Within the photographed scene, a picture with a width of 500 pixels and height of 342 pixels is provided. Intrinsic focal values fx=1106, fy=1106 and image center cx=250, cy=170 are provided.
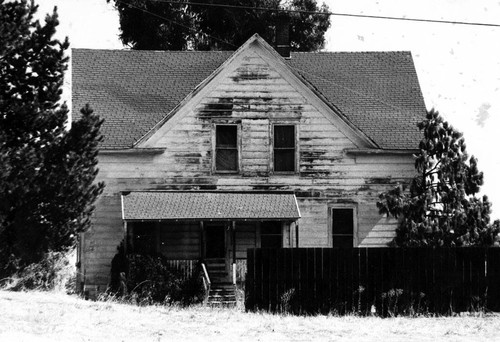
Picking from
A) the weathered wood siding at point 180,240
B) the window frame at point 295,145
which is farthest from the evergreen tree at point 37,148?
the window frame at point 295,145

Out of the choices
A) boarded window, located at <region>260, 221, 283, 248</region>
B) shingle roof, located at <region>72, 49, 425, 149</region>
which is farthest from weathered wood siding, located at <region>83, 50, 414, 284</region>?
shingle roof, located at <region>72, 49, 425, 149</region>

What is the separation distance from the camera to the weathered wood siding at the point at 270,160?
1273 inches

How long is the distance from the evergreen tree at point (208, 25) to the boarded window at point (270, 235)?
16190 millimetres

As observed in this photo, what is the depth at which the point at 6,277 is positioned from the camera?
25062mm

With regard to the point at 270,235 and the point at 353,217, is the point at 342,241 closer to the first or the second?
the point at 353,217

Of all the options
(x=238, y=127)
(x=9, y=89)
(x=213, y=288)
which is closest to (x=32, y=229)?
(x=9, y=89)

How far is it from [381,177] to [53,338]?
16.4 meters

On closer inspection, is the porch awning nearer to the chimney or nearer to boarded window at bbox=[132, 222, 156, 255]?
boarded window at bbox=[132, 222, 156, 255]

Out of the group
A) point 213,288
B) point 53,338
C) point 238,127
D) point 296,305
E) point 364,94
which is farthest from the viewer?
point 364,94

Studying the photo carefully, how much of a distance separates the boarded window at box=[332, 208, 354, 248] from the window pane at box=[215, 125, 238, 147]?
11.8 ft

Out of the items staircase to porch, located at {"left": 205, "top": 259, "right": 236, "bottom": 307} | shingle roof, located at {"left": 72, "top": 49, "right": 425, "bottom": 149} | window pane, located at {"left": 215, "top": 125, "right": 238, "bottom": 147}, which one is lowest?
staircase to porch, located at {"left": 205, "top": 259, "right": 236, "bottom": 307}

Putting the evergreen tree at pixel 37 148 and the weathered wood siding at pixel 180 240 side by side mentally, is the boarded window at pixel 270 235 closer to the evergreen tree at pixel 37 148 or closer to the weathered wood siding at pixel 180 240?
the weathered wood siding at pixel 180 240

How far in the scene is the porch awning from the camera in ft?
100

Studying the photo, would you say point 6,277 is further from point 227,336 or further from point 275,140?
point 275,140
